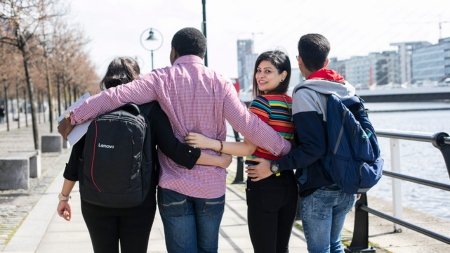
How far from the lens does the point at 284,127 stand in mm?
3199

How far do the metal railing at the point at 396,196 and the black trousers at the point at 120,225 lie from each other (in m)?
1.76

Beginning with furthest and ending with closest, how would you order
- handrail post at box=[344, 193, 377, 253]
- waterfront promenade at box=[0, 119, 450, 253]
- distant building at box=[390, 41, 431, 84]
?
distant building at box=[390, 41, 431, 84] → waterfront promenade at box=[0, 119, 450, 253] → handrail post at box=[344, 193, 377, 253]

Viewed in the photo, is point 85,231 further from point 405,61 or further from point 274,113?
point 405,61

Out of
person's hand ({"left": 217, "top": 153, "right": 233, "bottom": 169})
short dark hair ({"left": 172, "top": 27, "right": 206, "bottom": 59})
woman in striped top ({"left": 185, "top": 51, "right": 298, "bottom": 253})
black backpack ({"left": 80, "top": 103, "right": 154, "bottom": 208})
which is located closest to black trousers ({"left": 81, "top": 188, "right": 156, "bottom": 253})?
black backpack ({"left": 80, "top": 103, "right": 154, "bottom": 208})

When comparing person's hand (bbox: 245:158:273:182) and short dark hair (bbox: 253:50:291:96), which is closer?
person's hand (bbox: 245:158:273:182)

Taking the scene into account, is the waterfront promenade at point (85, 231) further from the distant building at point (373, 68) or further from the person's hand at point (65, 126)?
the distant building at point (373, 68)

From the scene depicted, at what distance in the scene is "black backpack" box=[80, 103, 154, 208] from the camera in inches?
109

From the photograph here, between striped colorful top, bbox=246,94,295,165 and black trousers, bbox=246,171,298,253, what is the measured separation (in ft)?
0.48

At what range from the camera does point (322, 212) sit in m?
3.15

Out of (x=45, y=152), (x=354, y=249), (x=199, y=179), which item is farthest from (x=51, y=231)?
(x=45, y=152)

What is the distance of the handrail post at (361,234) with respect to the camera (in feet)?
16.1

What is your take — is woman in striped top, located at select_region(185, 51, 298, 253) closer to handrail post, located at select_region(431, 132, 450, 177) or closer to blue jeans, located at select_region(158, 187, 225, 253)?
blue jeans, located at select_region(158, 187, 225, 253)

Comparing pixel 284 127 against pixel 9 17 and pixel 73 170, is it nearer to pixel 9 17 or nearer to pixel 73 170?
pixel 73 170

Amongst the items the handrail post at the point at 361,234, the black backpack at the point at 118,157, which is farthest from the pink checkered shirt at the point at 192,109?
the handrail post at the point at 361,234
